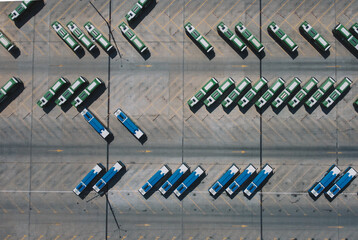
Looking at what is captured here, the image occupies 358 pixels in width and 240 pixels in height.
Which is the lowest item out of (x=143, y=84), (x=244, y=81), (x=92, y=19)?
(x=244, y=81)

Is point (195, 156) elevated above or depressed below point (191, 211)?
above

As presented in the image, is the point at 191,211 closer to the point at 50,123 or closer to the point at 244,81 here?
the point at 244,81

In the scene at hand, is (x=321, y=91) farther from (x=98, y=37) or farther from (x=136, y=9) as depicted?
(x=98, y=37)

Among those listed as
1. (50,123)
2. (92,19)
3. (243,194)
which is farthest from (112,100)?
(243,194)

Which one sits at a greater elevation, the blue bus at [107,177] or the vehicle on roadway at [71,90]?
the vehicle on roadway at [71,90]

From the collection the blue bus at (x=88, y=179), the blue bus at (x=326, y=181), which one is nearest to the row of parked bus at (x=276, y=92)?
the blue bus at (x=326, y=181)

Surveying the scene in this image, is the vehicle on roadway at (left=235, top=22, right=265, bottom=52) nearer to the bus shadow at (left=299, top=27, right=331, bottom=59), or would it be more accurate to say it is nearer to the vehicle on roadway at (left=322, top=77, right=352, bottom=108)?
the bus shadow at (left=299, top=27, right=331, bottom=59)

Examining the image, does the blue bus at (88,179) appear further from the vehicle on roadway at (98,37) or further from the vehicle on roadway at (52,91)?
the vehicle on roadway at (98,37)
